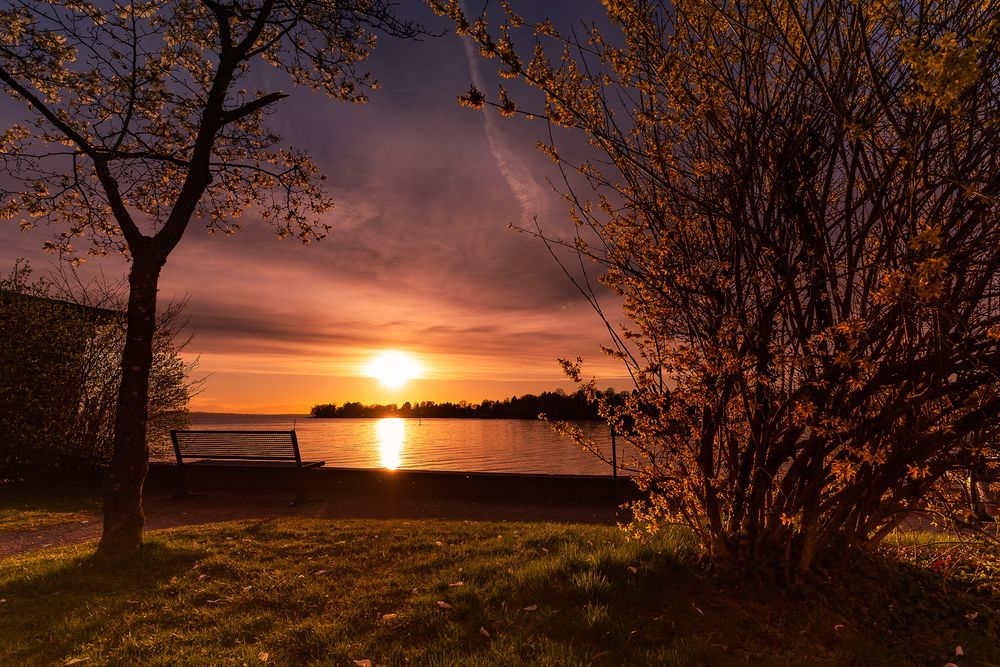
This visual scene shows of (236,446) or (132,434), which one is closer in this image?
(132,434)

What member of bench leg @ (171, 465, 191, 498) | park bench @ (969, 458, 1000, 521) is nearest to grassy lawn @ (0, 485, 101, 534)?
bench leg @ (171, 465, 191, 498)

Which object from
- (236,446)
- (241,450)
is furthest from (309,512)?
(236,446)

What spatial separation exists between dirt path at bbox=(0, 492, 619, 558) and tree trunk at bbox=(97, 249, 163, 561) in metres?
3.12

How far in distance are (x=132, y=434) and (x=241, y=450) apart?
6.15 metres

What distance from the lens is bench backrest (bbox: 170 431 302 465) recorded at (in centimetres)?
1224

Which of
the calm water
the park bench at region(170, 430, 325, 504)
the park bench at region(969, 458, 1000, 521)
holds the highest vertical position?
the park bench at region(969, 458, 1000, 521)

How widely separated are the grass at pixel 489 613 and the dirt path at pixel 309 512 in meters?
3.37

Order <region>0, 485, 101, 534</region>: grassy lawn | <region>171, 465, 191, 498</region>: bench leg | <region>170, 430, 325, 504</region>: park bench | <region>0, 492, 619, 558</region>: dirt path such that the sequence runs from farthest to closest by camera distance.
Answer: <region>171, 465, 191, 498</region>: bench leg
<region>170, 430, 325, 504</region>: park bench
<region>0, 485, 101, 534</region>: grassy lawn
<region>0, 492, 619, 558</region>: dirt path

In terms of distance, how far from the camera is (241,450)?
1241cm

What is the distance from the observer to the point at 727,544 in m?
4.79

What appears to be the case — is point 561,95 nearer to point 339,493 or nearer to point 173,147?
point 173,147

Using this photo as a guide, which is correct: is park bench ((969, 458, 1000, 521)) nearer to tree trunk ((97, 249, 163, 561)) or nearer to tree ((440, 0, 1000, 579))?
tree ((440, 0, 1000, 579))

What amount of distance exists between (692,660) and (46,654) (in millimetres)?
5156

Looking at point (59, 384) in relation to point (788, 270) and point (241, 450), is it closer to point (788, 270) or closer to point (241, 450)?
point (241, 450)
